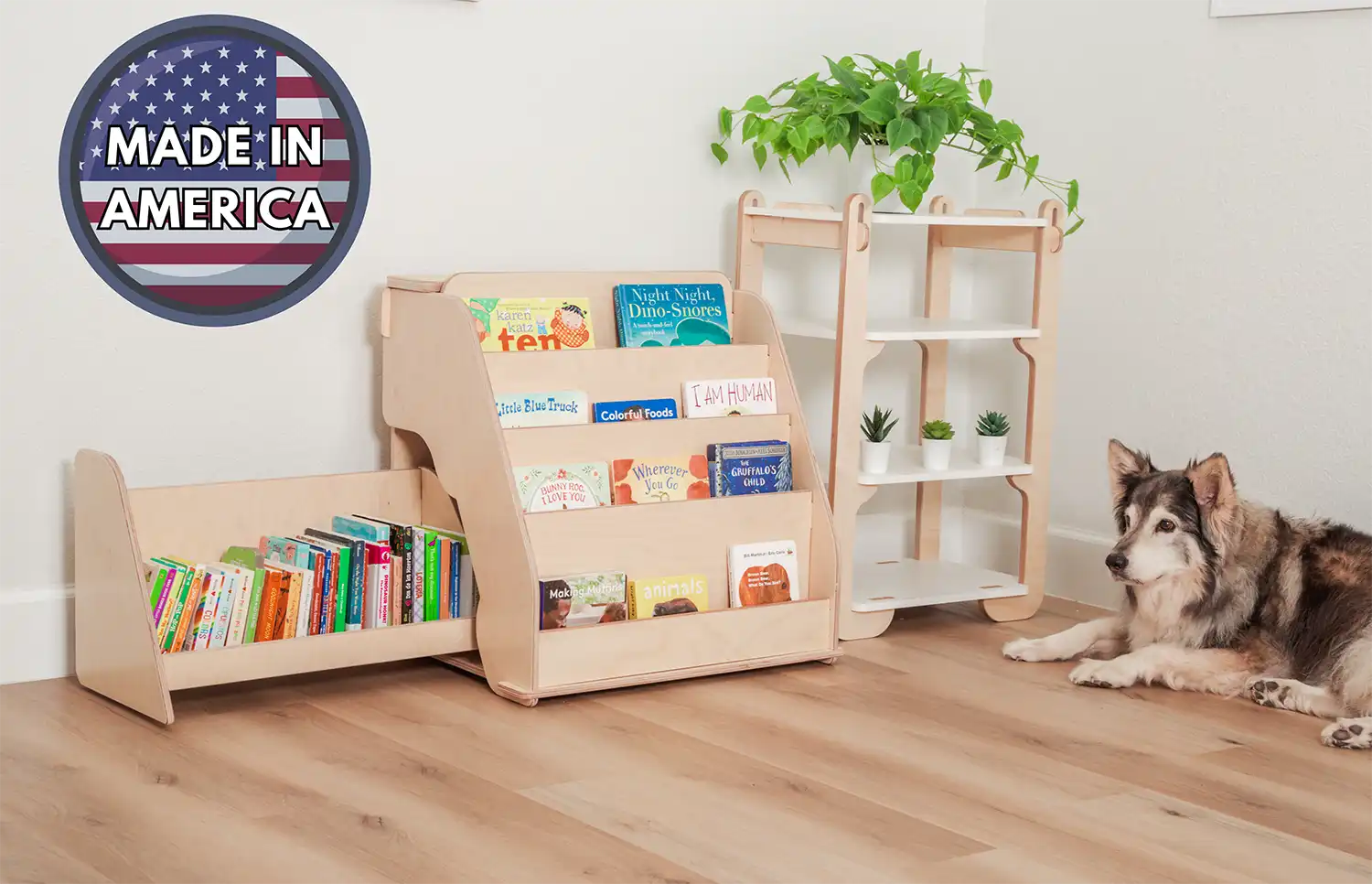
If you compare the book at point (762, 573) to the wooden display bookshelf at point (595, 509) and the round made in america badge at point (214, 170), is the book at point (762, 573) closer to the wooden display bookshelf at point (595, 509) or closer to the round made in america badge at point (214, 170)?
the wooden display bookshelf at point (595, 509)

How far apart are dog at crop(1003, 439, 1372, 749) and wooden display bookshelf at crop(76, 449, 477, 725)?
1.22m

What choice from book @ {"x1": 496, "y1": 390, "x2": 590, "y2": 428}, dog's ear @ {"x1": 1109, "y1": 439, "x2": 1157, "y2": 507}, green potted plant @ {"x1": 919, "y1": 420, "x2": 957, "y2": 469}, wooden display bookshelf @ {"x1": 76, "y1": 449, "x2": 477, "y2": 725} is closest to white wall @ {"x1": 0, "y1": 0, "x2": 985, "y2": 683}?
wooden display bookshelf @ {"x1": 76, "y1": 449, "x2": 477, "y2": 725}

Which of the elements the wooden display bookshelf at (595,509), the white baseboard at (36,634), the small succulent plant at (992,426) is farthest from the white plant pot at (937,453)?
the white baseboard at (36,634)

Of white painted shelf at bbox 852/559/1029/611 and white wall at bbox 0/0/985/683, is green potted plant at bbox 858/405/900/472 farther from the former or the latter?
white wall at bbox 0/0/985/683

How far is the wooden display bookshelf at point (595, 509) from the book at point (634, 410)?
0.03 m

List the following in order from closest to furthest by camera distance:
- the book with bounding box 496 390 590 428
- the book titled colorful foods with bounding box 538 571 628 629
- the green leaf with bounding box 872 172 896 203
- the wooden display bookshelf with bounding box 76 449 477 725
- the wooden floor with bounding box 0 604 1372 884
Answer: the wooden floor with bounding box 0 604 1372 884, the wooden display bookshelf with bounding box 76 449 477 725, the book titled colorful foods with bounding box 538 571 628 629, the book with bounding box 496 390 590 428, the green leaf with bounding box 872 172 896 203

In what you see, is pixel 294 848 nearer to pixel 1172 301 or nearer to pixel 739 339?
pixel 739 339

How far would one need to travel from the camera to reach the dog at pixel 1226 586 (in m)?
2.52

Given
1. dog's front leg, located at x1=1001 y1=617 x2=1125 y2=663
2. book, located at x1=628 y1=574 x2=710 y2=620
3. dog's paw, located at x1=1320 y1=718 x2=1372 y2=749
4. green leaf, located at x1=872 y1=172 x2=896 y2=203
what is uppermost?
green leaf, located at x1=872 y1=172 x2=896 y2=203

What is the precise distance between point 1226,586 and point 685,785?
1.13 m

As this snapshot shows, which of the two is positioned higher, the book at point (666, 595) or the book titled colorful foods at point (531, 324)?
the book titled colorful foods at point (531, 324)

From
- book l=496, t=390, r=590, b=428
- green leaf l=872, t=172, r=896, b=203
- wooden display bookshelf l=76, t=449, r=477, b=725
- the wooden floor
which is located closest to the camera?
the wooden floor

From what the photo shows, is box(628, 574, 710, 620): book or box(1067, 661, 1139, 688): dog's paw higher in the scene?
box(628, 574, 710, 620): book

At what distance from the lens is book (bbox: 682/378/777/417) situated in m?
2.76
